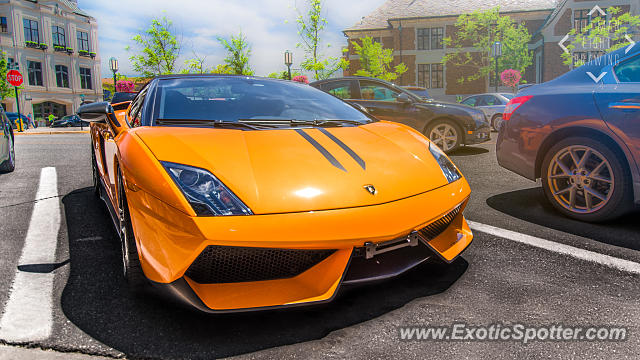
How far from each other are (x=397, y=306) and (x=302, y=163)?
826mm

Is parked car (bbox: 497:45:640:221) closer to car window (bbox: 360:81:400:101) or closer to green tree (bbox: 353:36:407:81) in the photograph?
car window (bbox: 360:81:400:101)

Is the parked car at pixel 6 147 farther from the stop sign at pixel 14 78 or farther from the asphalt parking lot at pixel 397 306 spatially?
the stop sign at pixel 14 78

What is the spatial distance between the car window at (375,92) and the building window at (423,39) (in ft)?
118

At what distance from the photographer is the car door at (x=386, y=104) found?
→ 27.6ft

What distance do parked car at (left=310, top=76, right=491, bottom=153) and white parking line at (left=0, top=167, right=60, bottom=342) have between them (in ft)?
18.5

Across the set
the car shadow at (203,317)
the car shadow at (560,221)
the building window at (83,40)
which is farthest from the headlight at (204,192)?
the building window at (83,40)

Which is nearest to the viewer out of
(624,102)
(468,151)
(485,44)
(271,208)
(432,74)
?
(271,208)

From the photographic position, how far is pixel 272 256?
6.33 ft

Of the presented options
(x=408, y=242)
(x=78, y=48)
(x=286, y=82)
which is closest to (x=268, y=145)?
(x=408, y=242)

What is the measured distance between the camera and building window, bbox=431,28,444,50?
137 ft

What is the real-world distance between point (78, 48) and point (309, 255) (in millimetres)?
53864

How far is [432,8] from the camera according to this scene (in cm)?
4175

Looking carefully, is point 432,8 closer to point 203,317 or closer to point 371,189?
point 371,189

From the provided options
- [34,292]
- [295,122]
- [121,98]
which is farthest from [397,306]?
[121,98]
